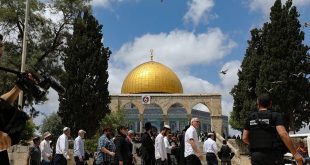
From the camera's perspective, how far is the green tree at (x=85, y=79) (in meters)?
27.1

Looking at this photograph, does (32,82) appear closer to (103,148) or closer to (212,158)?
(103,148)

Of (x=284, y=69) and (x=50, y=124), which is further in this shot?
(x=50, y=124)

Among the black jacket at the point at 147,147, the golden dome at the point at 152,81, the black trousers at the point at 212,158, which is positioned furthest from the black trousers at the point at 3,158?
the golden dome at the point at 152,81

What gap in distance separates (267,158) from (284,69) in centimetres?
2290

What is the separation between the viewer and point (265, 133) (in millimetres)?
5430

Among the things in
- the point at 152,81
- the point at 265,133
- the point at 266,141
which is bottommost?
the point at 266,141

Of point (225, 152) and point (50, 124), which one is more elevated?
point (50, 124)

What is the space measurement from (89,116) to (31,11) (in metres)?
7.69

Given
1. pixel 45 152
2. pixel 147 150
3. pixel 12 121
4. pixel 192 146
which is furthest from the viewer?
pixel 147 150

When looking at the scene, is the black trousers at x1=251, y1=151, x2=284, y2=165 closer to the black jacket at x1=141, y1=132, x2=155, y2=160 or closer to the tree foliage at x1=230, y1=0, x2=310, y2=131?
the black jacket at x1=141, y1=132, x2=155, y2=160

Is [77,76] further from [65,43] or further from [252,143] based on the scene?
[252,143]

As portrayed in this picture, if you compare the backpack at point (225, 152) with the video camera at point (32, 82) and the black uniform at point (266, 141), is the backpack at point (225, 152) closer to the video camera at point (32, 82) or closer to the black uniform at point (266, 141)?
the black uniform at point (266, 141)

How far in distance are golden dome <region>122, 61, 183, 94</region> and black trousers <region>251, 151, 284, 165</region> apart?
51237mm

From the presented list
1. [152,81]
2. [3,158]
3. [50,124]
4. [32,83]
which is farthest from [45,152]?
[50,124]
